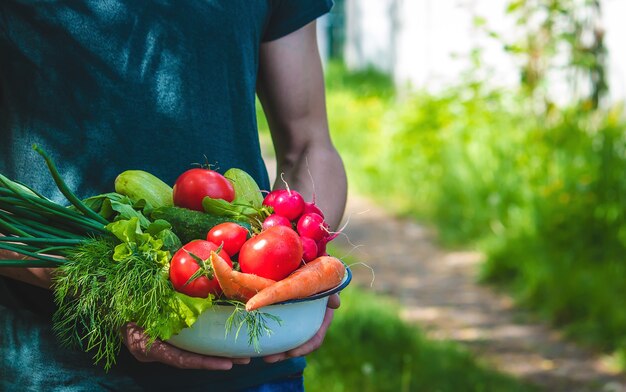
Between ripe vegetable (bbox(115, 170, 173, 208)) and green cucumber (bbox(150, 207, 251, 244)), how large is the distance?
6 cm

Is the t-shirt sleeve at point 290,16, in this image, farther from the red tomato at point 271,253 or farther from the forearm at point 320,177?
the red tomato at point 271,253

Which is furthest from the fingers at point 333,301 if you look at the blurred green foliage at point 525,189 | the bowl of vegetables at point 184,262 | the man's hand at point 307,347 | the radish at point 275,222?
the blurred green foliage at point 525,189

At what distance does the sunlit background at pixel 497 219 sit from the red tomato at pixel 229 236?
250cm

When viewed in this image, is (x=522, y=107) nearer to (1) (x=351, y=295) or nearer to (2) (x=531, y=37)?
(2) (x=531, y=37)

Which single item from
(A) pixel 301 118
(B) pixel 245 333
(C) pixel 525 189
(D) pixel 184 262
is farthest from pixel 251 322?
(C) pixel 525 189

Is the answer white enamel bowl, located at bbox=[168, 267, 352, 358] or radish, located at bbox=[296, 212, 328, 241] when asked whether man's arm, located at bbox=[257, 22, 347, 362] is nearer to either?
radish, located at bbox=[296, 212, 328, 241]

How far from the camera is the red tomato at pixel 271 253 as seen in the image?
1.64 m

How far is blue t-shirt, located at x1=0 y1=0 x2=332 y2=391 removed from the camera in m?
1.94

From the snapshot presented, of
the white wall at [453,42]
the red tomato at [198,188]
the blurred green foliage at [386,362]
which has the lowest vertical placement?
the blurred green foliage at [386,362]

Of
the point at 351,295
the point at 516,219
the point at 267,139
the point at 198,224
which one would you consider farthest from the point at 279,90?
the point at 267,139

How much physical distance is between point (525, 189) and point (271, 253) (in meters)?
5.34

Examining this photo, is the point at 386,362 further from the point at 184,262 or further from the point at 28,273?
the point at 184,262

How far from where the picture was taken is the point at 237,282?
5.29ft

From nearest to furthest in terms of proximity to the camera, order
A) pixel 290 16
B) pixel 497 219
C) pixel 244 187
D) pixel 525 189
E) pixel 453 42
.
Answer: pixel 244 187, pixel 290 16, pixel 525 189, pixel 497 219, pixel 453 42
